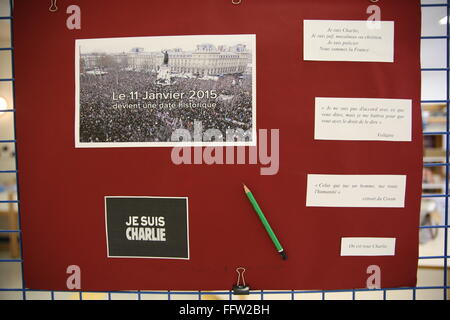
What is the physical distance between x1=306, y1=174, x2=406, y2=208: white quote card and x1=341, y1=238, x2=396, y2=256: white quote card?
106mm

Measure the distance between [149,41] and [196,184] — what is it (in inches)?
17.8

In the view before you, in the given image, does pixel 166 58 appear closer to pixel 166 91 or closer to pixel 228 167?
pixel 166 91

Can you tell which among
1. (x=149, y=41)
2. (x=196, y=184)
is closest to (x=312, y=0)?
(x=149, y=41)

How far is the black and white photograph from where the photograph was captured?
0.78 metres

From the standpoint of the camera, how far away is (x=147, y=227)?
2.67 feet

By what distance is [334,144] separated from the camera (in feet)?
2.58

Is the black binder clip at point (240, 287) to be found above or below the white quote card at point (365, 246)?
below

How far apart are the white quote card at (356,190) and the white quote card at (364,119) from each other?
120mm

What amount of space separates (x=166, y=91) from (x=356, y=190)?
2.11ft

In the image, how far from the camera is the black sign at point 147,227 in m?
0.81

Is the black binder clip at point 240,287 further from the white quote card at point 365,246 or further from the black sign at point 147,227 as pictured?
the white quote card at point 365,246

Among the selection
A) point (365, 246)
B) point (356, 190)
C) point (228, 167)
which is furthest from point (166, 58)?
point (365, 246)

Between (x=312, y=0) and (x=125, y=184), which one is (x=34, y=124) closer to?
(x=125, y=184)

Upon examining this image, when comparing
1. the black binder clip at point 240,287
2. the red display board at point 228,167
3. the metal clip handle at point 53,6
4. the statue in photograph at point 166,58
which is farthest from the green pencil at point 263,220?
the metal clip handle at point 53,6
